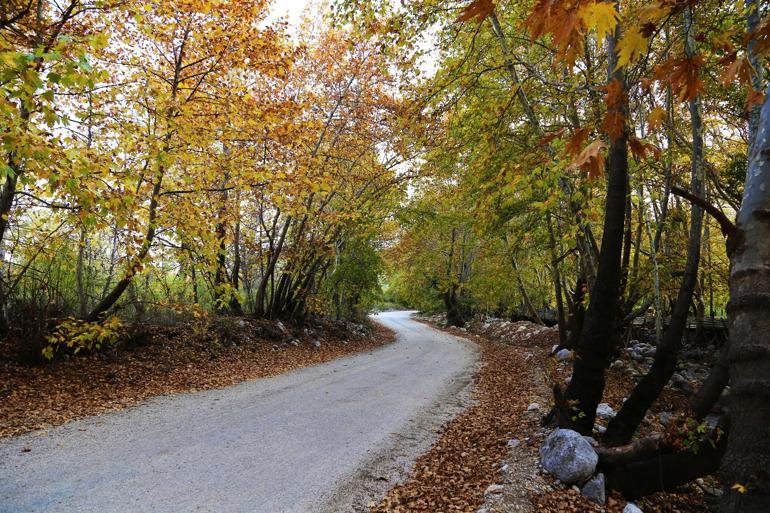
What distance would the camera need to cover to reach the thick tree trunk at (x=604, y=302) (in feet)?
13.4

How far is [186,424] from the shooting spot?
5.20 metres

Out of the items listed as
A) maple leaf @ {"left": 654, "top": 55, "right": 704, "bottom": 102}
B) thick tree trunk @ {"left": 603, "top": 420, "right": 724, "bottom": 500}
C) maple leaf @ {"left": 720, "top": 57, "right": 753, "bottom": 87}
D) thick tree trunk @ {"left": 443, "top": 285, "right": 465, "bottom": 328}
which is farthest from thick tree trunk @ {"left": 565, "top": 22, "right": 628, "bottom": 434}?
thick tree trunk @ {"left": 443, "top": 285, "right": 465, "bottom": 328}

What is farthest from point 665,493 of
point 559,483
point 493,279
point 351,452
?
point 493,279

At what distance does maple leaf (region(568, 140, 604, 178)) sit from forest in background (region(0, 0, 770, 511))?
19mm

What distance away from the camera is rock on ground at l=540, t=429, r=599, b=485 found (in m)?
3.64

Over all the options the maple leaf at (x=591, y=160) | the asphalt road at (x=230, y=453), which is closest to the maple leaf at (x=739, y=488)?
the maple leaf at (x=591, y=160)

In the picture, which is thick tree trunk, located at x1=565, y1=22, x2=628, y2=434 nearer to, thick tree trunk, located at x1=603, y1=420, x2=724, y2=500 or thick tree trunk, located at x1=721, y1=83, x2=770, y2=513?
thick tree trunk, located at x1=603, y1=420, x2=724, y2=500

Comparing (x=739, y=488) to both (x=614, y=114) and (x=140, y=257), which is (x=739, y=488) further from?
(x=140, y=257)

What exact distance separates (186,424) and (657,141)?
9.34m

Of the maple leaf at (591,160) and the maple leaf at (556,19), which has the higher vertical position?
the maple leaf at (556,19)

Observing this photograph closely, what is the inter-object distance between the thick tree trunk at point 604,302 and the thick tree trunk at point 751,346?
2.11 meters

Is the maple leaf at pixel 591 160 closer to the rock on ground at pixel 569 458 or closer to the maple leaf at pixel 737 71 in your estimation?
the maple leaf at pixel 737 71

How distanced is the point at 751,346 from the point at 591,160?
1.14 m

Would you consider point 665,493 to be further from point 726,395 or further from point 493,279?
point 493,279
